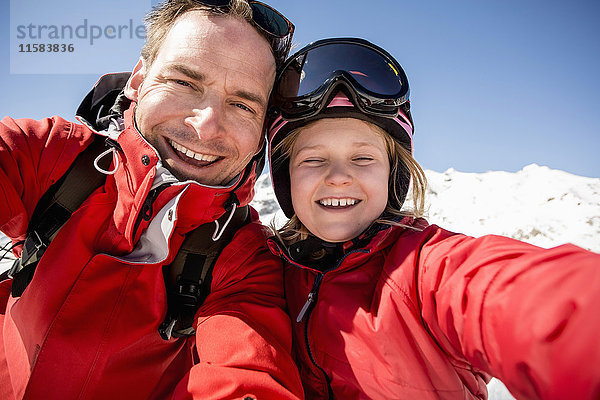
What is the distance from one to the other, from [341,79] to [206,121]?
3.23 ft

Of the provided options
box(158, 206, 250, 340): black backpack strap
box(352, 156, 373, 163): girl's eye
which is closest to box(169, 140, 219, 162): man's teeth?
box(158, 206, 250, 340): black backpack strap

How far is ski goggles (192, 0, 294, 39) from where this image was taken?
2.02 m

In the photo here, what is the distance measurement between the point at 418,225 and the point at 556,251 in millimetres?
983

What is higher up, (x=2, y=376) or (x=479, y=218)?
(x=2, y=376)

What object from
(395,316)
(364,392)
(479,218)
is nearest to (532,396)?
(395,316)

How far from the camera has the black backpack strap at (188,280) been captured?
197 centimetres

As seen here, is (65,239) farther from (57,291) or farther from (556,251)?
(556,251)

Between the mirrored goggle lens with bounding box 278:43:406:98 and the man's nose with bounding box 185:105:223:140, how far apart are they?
2.11 ft

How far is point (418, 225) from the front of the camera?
1.86 metres

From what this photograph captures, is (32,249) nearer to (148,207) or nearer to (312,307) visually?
(148,207)

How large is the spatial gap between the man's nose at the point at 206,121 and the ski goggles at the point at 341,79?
55cm

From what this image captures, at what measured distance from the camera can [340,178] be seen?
1840 mm

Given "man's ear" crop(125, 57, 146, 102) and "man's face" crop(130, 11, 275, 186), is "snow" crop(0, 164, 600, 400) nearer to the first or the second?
"man's face" crop(130, 11, 275, 186)

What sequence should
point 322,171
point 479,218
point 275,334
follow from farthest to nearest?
point 479,218 < point 322,171 < point 275,334
